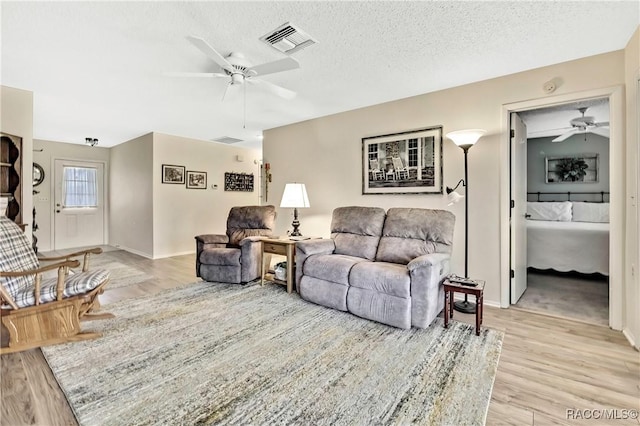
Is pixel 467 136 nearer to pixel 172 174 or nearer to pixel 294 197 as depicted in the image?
pixel 294 197

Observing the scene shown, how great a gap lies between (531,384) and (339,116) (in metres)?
3.61

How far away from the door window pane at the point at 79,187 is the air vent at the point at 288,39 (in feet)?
21.6

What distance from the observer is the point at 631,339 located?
7.55ft

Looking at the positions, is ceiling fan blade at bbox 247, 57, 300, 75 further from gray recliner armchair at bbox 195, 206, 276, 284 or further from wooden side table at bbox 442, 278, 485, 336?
wooden side table at bbox 442, 278, 485, 336

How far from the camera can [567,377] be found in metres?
1.87

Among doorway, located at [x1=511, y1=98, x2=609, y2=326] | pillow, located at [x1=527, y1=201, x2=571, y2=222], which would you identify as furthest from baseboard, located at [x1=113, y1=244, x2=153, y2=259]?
pillow, located at [x1=527, y1=201, x2=571, y2=222]

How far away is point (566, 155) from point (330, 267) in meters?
5.42

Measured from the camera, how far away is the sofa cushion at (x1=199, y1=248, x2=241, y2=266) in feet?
12.6

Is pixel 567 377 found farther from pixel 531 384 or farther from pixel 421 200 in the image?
pixel 421 200

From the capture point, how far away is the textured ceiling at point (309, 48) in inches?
80.9

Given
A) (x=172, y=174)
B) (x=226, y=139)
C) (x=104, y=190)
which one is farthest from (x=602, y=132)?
(x=104, y=190)

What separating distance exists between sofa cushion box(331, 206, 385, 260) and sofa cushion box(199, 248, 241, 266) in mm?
1273

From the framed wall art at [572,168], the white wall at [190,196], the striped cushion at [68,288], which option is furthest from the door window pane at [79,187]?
the framed wall art at [572,168]

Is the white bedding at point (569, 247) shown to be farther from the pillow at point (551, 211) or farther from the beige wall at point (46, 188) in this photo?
the beige wall at point (46, 188)
